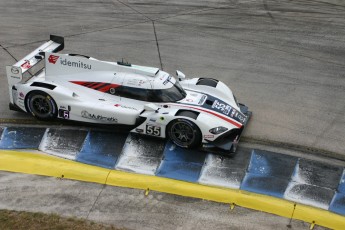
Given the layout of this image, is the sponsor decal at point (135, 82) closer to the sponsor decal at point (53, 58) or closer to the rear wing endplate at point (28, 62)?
the sponsor decal at point (53, 58)

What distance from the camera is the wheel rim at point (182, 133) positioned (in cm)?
1181

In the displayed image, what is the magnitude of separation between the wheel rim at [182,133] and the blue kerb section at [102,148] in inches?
56.1

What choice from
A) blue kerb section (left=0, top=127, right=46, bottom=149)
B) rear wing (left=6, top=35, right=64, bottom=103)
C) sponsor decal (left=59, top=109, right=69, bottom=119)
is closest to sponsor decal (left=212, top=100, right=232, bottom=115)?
sponsor decal (left=59, top=109, right=69, bottom=119)

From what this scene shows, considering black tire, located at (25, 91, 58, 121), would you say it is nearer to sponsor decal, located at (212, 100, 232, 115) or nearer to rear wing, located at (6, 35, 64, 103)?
rear wing, located at (6, 35, 64, 103)

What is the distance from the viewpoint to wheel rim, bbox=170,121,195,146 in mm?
11814

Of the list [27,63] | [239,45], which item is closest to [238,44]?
[239,45]

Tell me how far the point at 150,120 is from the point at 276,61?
706 centimetres

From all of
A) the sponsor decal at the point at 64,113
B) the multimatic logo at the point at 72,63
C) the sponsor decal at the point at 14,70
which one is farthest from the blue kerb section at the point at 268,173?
the sponsor decal at the point at 14,70

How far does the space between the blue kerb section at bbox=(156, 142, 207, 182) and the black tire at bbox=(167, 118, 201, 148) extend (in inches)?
8.2

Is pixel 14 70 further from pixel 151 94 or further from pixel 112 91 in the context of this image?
pixel 151 94

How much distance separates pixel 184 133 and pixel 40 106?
13.4 feet

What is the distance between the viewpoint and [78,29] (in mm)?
19297

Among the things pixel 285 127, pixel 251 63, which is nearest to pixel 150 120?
pixel 285 127

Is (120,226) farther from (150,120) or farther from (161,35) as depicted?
(161,35)
